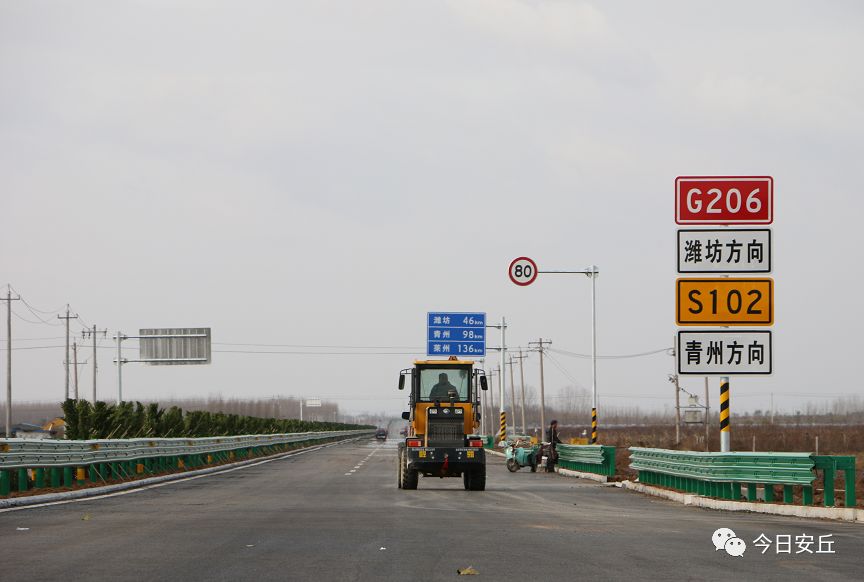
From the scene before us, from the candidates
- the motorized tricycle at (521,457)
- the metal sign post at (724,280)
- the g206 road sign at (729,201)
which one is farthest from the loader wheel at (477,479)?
the motorized tricycle at (521,457)

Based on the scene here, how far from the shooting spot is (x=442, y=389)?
27094 millimetres

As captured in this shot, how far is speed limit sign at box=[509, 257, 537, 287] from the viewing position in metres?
40.5

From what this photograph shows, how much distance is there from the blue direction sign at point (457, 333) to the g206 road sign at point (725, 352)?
3196 cm

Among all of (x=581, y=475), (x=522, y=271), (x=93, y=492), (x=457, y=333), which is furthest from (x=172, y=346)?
(x=93, y=492)

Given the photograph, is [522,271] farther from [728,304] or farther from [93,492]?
[93,492]

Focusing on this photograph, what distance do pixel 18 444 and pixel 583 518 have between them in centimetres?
988

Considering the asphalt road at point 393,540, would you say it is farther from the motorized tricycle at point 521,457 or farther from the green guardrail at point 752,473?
the motorized tricycle at point 521,457

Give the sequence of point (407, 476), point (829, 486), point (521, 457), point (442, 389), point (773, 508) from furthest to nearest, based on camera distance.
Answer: point (521, 457)
point (442, 389)
point (407, 476)
point (773, 508)
point (829, 486)

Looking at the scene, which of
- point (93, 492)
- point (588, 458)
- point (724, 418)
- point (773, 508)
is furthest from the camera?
point (588, 458)

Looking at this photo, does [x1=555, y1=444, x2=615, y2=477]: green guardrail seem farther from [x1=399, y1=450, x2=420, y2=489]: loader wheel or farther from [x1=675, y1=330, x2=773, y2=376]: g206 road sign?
[x1=675, y1=330, x2=773, y2=376]: g206 road sign

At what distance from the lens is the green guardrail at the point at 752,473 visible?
57.0 feet

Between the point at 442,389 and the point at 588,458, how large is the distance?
→ 752 centimetres

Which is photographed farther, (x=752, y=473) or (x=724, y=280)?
(x=724, y=280)

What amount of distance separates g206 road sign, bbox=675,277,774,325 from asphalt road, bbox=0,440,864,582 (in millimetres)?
3525
